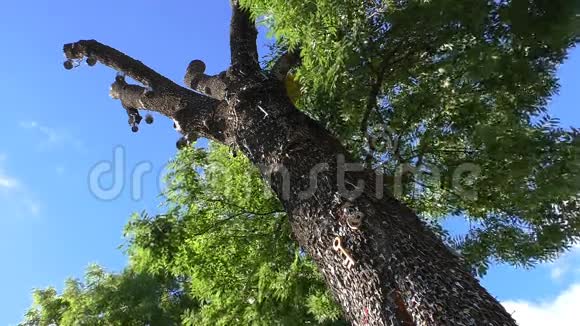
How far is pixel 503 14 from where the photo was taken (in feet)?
13.6

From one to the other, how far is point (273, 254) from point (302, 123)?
2.99 meters

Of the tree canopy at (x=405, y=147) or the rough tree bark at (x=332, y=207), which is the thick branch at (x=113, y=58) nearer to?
the rough tree bark at (x=332, y=207)

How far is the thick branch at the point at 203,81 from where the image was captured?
14.9ft

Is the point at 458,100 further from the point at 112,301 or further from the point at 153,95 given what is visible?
the point at 112,301

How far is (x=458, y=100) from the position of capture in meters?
5.31

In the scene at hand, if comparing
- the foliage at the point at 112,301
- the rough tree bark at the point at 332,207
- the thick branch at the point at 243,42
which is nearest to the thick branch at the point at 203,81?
the rough tree bark at the point at 332,207

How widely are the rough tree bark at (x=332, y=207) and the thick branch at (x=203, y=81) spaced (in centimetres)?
2

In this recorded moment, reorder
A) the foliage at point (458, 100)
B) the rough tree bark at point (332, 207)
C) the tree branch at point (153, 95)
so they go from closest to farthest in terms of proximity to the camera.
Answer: the rough tree bark at point (332, 207) → the foliage at point (458, 100) → the tree branch at point (153, 95)

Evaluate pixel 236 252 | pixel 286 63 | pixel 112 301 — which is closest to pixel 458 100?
pixel 286 63

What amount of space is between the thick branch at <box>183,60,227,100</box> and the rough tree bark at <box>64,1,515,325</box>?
19 millimetres

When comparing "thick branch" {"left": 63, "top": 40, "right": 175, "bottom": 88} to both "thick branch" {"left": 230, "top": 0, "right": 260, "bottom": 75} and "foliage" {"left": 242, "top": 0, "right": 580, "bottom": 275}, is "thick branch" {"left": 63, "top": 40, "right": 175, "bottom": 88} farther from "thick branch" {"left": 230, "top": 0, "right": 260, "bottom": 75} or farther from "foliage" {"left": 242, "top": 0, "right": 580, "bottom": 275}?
"foliage" {"left": 242, "top": 0, "right": 580, "bottom": 275}

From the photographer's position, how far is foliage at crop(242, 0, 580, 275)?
3.93 meters

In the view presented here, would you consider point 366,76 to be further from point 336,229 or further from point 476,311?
point 476,311

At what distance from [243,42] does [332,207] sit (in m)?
2.22
